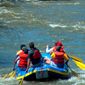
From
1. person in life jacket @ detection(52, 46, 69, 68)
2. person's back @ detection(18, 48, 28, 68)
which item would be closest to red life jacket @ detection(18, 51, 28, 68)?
person's back @ detection(18, 48, 28, 68)

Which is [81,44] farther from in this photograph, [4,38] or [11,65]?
[11,65]

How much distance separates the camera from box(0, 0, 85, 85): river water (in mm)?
24969

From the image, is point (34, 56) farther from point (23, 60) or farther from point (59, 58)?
point (59, 58)

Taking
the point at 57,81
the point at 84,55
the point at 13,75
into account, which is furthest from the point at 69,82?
the point at 84,55

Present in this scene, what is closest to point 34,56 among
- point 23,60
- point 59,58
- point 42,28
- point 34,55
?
point 34,55

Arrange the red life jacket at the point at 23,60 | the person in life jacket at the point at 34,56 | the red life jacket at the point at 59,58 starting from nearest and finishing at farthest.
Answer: the person in life jacket at the point at 34,56 → the red life jacket at the point at 23,60 → the red life jacket at the point at 59,58

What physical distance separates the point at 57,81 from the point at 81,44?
10.1 metres

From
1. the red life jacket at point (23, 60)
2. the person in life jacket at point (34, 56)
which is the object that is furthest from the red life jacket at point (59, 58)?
the red life jacket at point (23, 60)

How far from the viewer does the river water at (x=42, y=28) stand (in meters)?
25.0

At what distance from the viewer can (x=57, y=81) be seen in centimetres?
1970

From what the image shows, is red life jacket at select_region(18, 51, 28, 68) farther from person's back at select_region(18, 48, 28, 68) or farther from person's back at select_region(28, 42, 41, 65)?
person's back at select_region(28, 42, 41, 65)

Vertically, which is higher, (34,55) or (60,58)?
(34,55)

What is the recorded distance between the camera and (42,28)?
35.8 m

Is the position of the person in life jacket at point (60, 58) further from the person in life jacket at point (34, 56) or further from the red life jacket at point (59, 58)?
the person in life jacket at point (34, 56)
